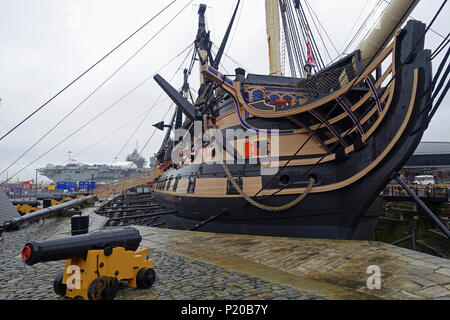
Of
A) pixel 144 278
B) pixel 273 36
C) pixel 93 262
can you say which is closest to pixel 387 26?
pixel 144 278

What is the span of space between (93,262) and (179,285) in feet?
4.14

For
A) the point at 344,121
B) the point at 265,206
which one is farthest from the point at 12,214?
the point at 344,121

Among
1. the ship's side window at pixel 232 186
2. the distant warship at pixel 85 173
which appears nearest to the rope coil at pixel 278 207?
the ship's side window at pixel 232 186

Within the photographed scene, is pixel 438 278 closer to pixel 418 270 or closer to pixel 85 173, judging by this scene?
pixel 418 270

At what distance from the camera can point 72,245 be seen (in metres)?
3.28

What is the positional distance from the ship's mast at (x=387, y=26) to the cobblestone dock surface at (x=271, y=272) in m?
4.47

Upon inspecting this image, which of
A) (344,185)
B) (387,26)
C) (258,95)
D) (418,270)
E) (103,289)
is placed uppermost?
(387,26)

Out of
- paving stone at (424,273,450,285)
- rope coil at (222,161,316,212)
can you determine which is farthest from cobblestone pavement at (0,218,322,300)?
rope coil at (222,161,316,212)

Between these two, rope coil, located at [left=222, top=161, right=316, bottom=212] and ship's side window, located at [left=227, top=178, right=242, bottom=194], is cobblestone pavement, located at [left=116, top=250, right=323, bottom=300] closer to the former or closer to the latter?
rope coil, located at [left=222, top=161, right=316, bottom=212]

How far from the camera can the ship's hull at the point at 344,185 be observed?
635 centimetres

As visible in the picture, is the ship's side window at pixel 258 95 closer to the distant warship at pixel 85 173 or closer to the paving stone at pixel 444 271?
the paving stone at pixel 444 271

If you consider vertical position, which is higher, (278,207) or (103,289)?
(278,207)

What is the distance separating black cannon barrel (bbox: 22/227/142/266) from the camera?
3125 mm

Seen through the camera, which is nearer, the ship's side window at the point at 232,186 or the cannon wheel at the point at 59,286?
the cannon wheel at the point at 59,286
